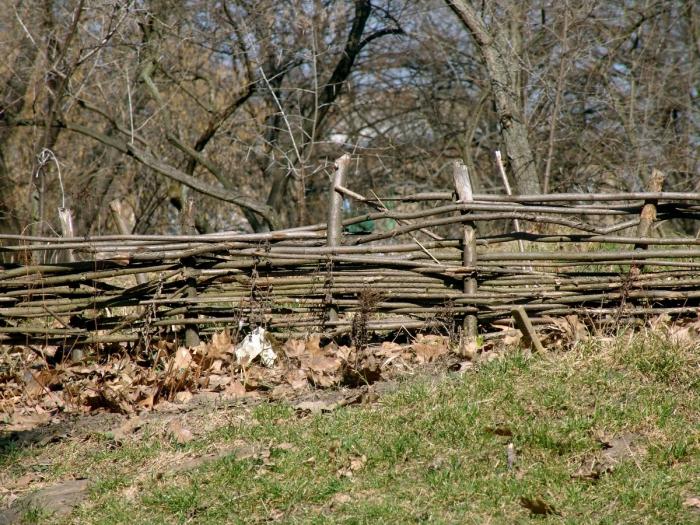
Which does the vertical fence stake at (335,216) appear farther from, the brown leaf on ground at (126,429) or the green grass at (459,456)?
the brown leaf on ground at (126,429)

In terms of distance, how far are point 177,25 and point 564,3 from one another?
4.92 metres

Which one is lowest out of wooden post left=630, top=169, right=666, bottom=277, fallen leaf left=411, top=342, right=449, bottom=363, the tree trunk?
fallen leaf left=411, top=342, right=449, bottom=363

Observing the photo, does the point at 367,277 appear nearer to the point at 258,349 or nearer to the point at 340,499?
the point at 258,349

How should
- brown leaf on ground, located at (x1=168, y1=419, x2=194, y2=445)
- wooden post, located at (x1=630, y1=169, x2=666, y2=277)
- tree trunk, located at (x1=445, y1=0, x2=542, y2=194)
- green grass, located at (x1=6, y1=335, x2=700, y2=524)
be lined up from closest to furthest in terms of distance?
1. green grass, located at (x1=6, y1=335, x2=700, y2=524)
2. brown leaf on ground, located at (x1=168, y1=419, x2=194, y2=445)
3. wooden post, located at (x1=630, y1=169, x2=666, y2=277)
4. tree trunk, located at (x1=445, y1=0, x2=542, y2=194)

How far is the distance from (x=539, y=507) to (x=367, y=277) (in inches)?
106

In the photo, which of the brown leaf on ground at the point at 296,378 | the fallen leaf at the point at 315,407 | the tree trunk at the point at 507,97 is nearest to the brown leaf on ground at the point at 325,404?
the fallen leaf at the point at 315,407

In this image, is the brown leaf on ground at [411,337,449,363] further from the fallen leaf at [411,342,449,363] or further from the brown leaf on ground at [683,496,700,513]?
the brown leaf on ground at [683,496,700,513]

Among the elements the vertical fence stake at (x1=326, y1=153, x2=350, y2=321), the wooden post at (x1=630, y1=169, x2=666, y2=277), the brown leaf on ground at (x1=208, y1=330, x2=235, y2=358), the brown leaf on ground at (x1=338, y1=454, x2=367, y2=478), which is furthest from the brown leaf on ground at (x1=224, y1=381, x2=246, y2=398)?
the wooden post at (x1=630, y1=169, x2=666, y2=277)

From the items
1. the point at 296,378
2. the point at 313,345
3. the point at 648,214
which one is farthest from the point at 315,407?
the point at 648,214

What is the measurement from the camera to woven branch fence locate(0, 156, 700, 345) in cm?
620

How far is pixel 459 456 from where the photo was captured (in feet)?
14.4

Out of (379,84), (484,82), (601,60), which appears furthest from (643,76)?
(379,84)

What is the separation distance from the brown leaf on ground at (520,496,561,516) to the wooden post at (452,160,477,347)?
2.32 m

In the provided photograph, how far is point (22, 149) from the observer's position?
47.5 feet
